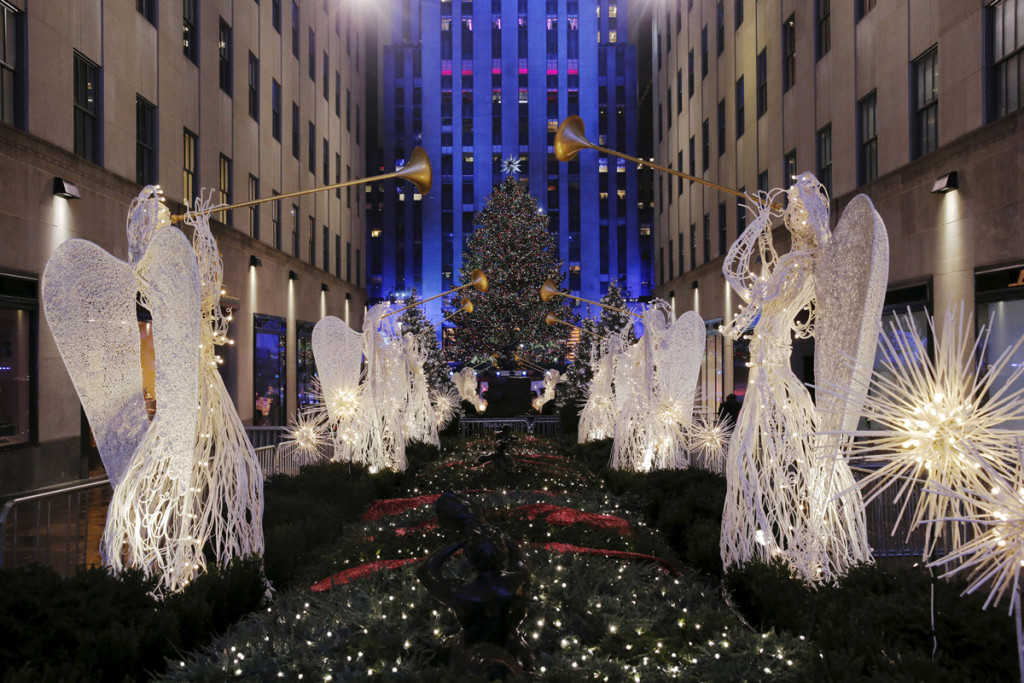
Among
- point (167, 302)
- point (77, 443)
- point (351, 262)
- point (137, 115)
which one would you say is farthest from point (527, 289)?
point (167, 302)

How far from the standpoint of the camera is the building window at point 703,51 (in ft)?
89.7

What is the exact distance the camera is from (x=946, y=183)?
1181cm

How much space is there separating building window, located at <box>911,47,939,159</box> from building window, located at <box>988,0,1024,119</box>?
1.53 meters

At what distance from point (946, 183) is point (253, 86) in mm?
19333

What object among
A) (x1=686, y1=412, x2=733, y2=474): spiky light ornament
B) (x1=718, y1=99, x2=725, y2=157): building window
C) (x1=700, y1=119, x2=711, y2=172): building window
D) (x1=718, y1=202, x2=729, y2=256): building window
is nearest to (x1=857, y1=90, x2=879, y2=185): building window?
(x1=686, y1=412, x2=733, y2=474): spiky light ornament

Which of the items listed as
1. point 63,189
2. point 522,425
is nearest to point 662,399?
point 63,189

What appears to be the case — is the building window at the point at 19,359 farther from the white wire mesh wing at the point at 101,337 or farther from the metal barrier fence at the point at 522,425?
the metal barrier fence at the point at 522,425

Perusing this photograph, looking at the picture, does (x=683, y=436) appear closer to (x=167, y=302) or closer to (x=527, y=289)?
(x=167, y=302)

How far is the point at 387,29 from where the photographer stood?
49656mm

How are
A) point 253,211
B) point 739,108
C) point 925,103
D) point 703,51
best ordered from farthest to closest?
point 703,51 < point 739,108 < point 253,211 < point 925,103

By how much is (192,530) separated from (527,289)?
2639cm

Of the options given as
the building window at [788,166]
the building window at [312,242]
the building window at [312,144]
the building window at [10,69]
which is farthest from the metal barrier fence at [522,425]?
the building window at [312,144]

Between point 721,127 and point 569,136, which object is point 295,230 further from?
point 569,136

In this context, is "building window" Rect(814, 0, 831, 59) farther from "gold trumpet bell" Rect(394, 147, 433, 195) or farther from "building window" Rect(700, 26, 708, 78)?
"gold trumpet bell" Rect(394, 147, 433, 195)
